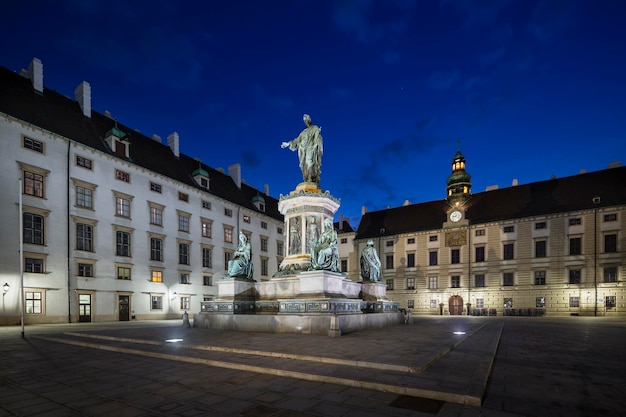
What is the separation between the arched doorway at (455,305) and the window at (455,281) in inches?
54.9

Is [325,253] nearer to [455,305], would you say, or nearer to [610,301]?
[455,305]

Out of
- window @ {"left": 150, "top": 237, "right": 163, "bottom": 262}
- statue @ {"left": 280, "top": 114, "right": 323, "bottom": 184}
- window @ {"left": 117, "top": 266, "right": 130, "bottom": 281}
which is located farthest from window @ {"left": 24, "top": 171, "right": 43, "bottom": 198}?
statue @ {"left": 280, "top": 114, "right": 323, "bottom": 184}

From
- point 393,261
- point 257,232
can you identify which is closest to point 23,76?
point 257,232

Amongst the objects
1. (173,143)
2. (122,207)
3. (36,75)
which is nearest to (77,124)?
(36,75)

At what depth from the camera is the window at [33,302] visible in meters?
24.2

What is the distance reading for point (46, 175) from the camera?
1039 inches

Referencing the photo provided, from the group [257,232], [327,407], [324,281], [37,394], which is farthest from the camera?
[257,232]

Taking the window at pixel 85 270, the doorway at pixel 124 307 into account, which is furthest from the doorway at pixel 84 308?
the doorway at pixel 124 307

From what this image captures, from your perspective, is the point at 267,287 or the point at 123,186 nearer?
the point at 267,287

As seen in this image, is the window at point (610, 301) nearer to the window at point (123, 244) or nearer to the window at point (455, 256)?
the window at point (455, 256)

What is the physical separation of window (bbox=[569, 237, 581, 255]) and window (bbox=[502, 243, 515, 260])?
5708mm

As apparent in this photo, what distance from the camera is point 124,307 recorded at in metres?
30.5

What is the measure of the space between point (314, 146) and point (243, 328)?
31.0 ft

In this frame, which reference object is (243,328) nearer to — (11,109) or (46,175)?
(46,175)
